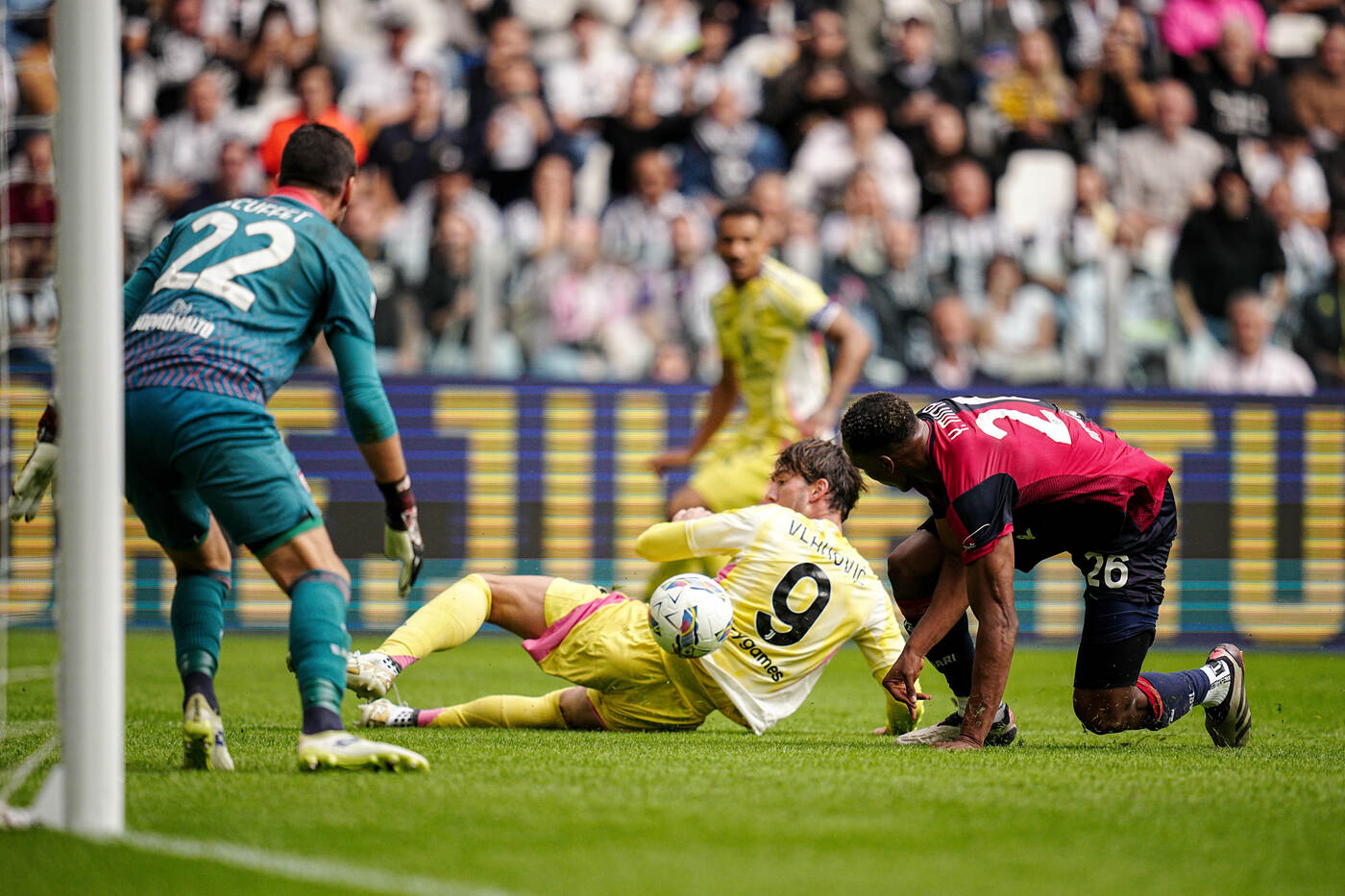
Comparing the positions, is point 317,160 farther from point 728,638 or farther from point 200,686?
point 728,638

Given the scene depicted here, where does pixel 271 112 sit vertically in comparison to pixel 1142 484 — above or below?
above

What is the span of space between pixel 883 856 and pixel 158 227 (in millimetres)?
11109

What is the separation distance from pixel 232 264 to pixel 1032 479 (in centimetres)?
292

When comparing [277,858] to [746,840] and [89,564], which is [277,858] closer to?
[89,564]

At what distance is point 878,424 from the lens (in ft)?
18.2

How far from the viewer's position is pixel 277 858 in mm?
3592

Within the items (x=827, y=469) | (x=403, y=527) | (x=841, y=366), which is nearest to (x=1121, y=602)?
(x=827, y=469)

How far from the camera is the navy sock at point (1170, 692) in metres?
6.21

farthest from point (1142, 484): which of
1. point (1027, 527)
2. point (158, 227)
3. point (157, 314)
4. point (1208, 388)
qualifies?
point (158, 227)

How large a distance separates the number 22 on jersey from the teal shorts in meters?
0.36

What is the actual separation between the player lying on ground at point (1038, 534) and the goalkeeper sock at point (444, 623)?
1.78m

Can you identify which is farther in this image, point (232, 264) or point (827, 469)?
point (827, 469)

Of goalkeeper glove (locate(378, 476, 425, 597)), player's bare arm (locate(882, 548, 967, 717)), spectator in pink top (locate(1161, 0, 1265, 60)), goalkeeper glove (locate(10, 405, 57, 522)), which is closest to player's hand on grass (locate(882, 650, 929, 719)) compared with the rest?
player's bare arm (locate(882, 548, 967, 717))

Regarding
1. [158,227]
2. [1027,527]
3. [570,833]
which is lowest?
[570,833]
